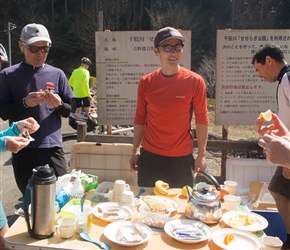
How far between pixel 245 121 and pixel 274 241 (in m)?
2.26

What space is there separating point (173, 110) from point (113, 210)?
3.31ft

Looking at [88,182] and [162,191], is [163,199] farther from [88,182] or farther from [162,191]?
[88,182]

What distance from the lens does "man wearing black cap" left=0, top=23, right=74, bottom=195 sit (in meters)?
2.62

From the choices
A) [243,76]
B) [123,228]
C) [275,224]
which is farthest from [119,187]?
[243,76]

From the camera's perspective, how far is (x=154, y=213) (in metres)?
1.93

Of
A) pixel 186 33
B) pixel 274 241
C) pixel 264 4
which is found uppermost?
pixel 264 4

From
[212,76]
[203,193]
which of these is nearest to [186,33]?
[203,193]

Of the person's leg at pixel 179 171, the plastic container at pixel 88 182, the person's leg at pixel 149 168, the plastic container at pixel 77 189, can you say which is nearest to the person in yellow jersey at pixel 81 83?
the person's leg at pixel 149 168

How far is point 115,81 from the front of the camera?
12.4ft

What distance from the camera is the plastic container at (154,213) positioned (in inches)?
74.2

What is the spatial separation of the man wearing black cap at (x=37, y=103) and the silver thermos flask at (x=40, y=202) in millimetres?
1071

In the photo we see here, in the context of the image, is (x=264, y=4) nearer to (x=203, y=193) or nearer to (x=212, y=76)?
(x=212, y=76)

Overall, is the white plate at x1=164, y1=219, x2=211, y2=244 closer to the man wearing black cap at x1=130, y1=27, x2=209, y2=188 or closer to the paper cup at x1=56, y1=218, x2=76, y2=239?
the paper cup at x1=56, y1=218, x2=76, y2=239

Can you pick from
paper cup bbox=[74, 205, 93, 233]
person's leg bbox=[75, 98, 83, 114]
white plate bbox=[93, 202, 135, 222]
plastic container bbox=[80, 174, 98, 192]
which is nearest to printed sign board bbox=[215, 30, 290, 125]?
plastic container bbox=[80, 174, 98, 192]
